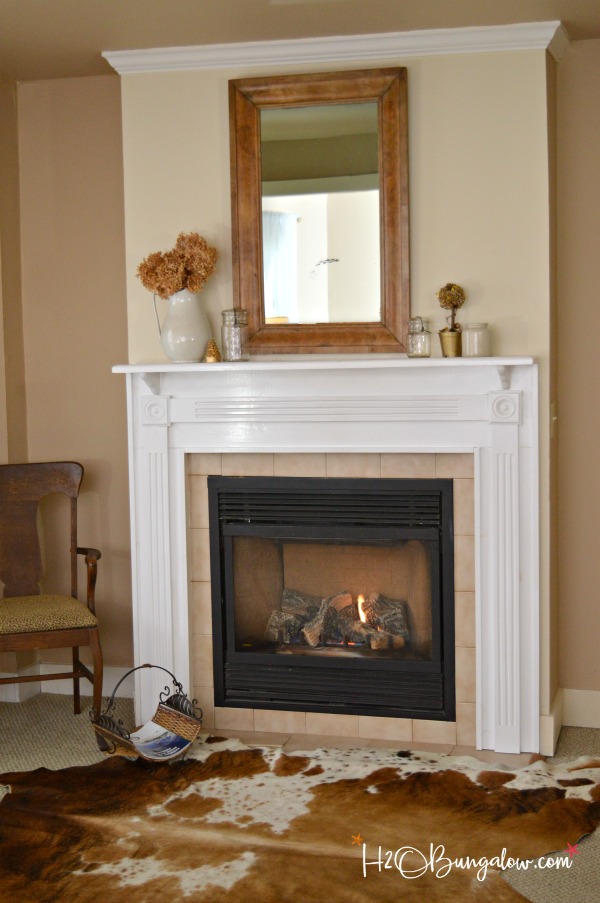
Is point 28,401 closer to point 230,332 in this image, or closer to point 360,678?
point 230,332

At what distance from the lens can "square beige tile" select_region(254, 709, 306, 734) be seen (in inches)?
141

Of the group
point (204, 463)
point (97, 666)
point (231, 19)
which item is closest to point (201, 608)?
point (97, 666)

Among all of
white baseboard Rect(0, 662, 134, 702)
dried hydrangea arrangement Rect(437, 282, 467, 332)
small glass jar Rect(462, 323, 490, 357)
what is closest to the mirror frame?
dried hydrangea arrangement Rect(437, 282, 467, 332)

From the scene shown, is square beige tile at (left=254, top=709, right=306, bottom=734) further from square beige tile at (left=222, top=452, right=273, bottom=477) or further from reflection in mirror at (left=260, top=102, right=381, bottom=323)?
reflection in mirror at (left=260, top=102, right=381, bottom=323)

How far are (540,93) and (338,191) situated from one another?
0.76 meters

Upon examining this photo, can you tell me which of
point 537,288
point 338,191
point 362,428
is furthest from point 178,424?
point 537,288

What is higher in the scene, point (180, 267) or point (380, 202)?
point (380, 202)

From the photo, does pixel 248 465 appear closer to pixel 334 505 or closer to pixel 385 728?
pixel 334 505

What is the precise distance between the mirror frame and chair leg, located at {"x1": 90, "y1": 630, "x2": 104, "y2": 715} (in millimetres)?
1199

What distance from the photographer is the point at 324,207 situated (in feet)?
11.2

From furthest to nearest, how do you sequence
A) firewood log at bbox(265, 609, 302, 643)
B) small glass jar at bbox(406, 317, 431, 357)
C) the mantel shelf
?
firewood log at bbox(265, 609, 302, 643), small glass jar at bbox(406, 317, 431, 357), the mantel shelf

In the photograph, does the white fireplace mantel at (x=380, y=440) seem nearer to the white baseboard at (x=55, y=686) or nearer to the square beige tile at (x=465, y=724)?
the square beige tile at (x=465, y=724)

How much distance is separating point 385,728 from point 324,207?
1.90 m

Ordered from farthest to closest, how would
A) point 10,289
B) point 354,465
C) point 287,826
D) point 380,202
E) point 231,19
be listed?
point 10,289 → point 354,465 → point 380,202 → point 231,19 → point 287,826
